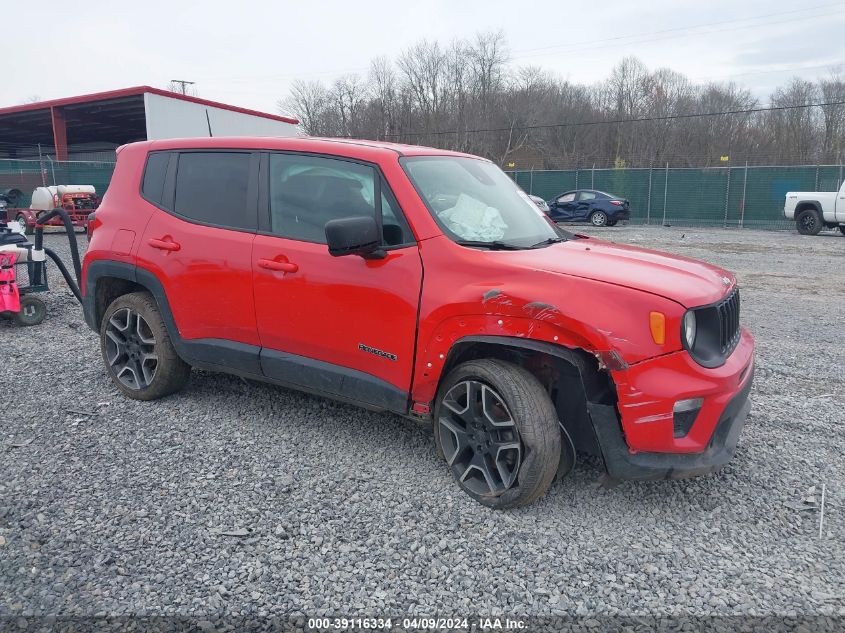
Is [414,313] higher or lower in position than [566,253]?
lower

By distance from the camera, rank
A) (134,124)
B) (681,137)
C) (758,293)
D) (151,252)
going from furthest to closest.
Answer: (681,137), (134,124), (758,293), (151,252)

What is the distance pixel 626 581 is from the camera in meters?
2.73

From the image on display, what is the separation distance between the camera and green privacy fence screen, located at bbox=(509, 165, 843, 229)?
2466 cm

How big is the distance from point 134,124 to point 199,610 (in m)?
34.5

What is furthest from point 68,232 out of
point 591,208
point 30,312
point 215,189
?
point 591,208

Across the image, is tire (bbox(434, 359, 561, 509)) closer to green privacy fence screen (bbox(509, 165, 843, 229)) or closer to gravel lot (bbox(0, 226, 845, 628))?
gravel lot (bbox(0, 226, 845, 628))

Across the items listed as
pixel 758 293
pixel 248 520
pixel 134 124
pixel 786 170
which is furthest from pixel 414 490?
pixel 134 124

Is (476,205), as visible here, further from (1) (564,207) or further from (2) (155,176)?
(1) (564,207)

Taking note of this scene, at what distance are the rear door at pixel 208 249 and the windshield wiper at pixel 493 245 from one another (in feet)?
4.58

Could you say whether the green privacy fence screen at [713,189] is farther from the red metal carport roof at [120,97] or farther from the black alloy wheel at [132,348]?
the black alloy wheel at [132,348]

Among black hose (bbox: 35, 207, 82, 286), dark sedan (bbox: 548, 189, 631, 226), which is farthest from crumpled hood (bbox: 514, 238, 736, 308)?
dark sedan (bbox: 548, 189, 631, 226)

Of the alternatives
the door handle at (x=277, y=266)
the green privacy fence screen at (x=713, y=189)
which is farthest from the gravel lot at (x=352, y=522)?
the green privacy fence screen at (x=713, y=189)

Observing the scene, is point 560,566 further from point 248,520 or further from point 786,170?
point 786,170

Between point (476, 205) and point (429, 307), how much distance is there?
0.86 meters
